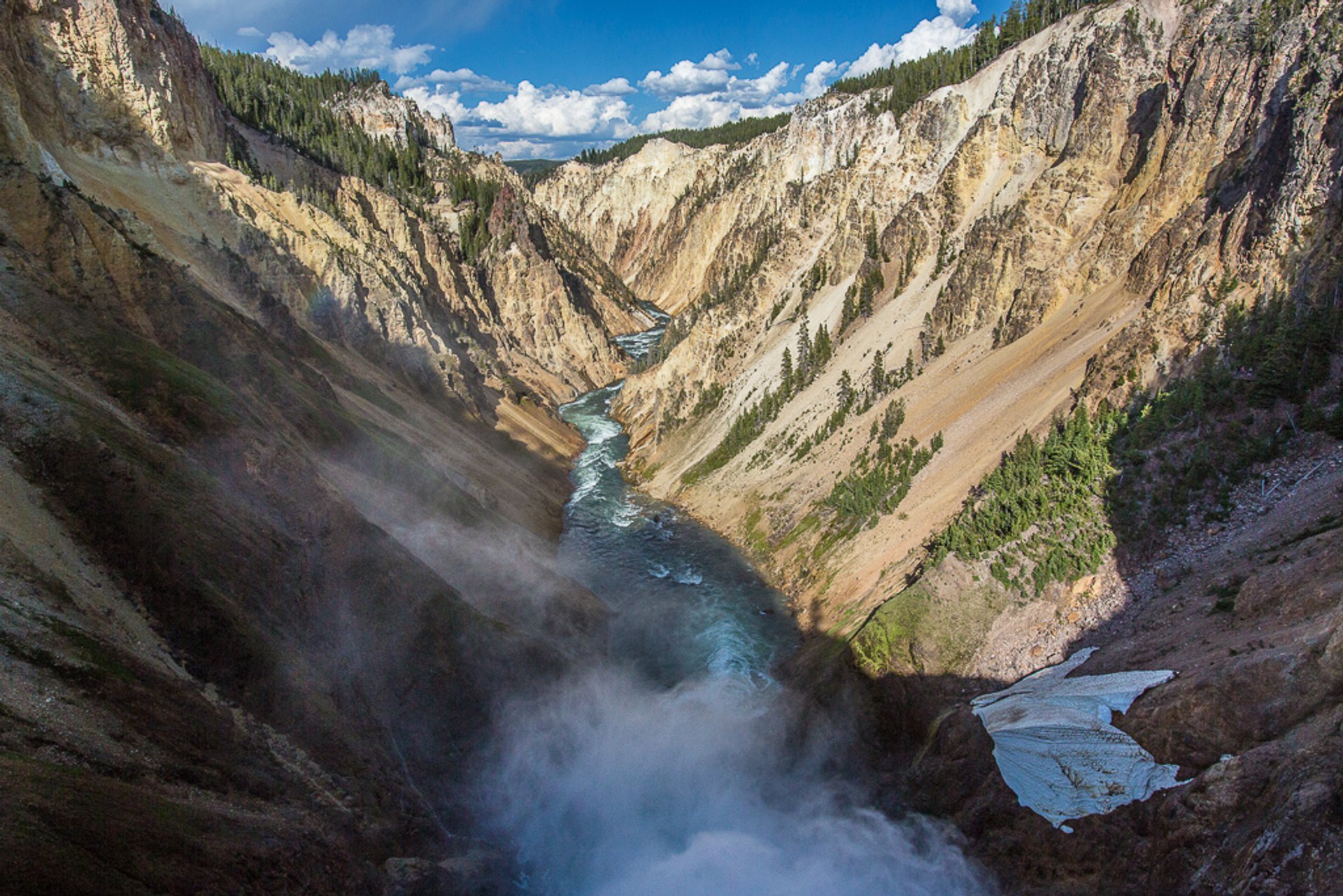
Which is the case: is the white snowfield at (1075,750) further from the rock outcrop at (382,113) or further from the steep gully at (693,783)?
the rock outcrop at (382,113)

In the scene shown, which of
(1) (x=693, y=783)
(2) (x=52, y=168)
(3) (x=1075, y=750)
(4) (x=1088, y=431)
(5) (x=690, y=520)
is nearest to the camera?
(3) (x=1075, y=750)

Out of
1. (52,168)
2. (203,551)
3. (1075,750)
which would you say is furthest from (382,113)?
(1075,750)

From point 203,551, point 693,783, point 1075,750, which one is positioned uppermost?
point 203,551

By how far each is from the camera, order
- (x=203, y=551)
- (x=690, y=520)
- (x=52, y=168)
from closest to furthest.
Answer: (x=203, y=551) → (x=52, y=168) → (x=690, y=520)

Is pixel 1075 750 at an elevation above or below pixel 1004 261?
below

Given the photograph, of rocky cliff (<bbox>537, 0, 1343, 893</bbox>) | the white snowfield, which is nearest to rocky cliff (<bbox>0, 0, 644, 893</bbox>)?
the white snowfield

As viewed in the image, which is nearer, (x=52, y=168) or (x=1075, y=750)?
(x=1075, y=750)

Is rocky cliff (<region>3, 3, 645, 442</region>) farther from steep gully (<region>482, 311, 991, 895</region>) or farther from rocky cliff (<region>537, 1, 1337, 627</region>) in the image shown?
steep gully (<region>482, 311, 991, 895</region>)

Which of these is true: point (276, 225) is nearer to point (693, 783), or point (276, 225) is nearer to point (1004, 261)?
point (693, 783)
